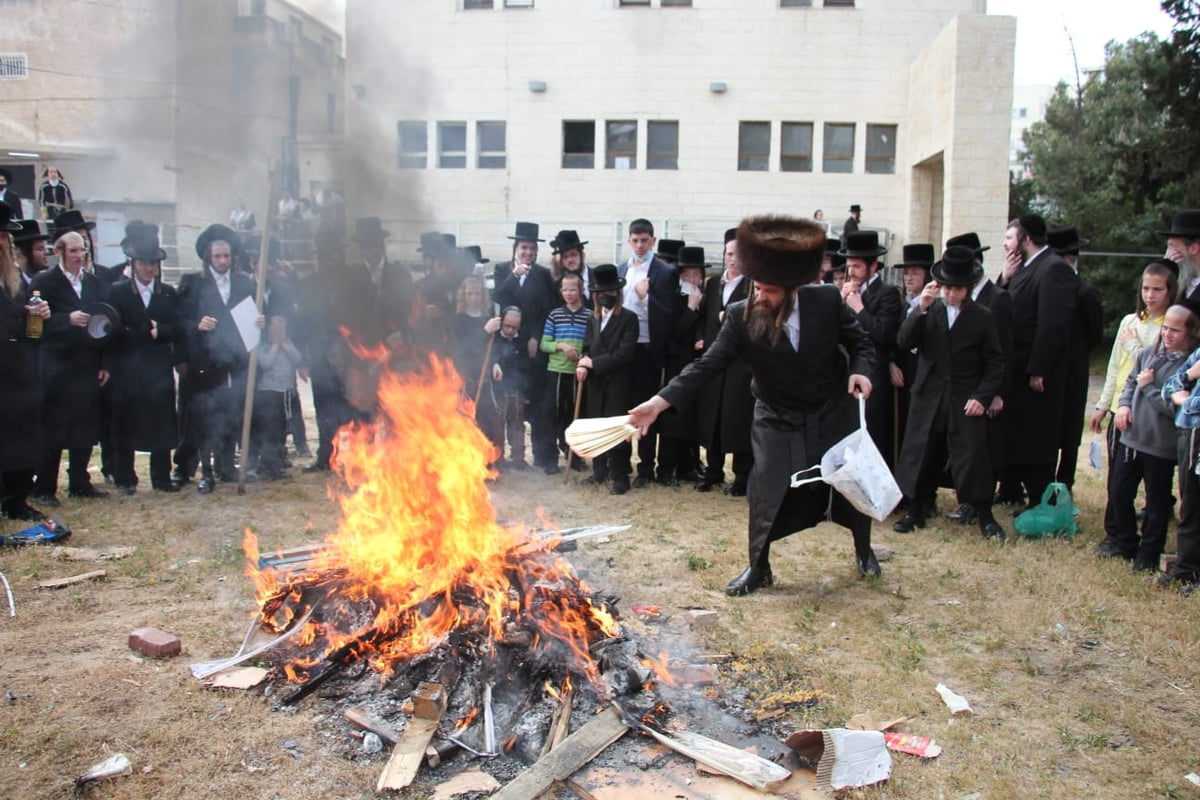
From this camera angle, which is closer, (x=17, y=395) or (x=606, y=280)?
(x=17, y=395)

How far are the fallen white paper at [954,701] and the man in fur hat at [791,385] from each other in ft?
5.18

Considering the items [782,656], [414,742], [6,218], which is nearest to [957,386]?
[782,656]

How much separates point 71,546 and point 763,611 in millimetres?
5079

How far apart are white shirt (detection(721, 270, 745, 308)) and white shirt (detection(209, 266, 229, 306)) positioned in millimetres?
4775

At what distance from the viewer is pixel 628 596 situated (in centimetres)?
573

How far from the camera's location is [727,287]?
8492 millimetres

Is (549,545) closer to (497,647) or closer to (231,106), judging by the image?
(497,647)

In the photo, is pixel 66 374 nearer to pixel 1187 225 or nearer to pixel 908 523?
Result: pixel 908 523

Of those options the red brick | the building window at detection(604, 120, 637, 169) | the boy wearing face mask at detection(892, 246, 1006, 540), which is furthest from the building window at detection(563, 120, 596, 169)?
the red brick

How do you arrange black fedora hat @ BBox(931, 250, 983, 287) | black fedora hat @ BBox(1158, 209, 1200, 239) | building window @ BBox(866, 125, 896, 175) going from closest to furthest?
black fedora hat @ BBox(1158, 209, 1200, 239)
black fedora hat @ BBox(931, 250, 983, 287)
building window @ BBox(866, 125, 896, 175)

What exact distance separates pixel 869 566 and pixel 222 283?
21.2ft

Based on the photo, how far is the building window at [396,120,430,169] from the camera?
284 inches

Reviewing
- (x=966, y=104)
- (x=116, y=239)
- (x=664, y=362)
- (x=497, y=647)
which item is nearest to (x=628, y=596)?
(x=497, y=647)

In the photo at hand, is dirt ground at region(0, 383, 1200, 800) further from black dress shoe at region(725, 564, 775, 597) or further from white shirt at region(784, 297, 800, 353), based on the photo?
white shirt at region(784, 297, 800, 353)
